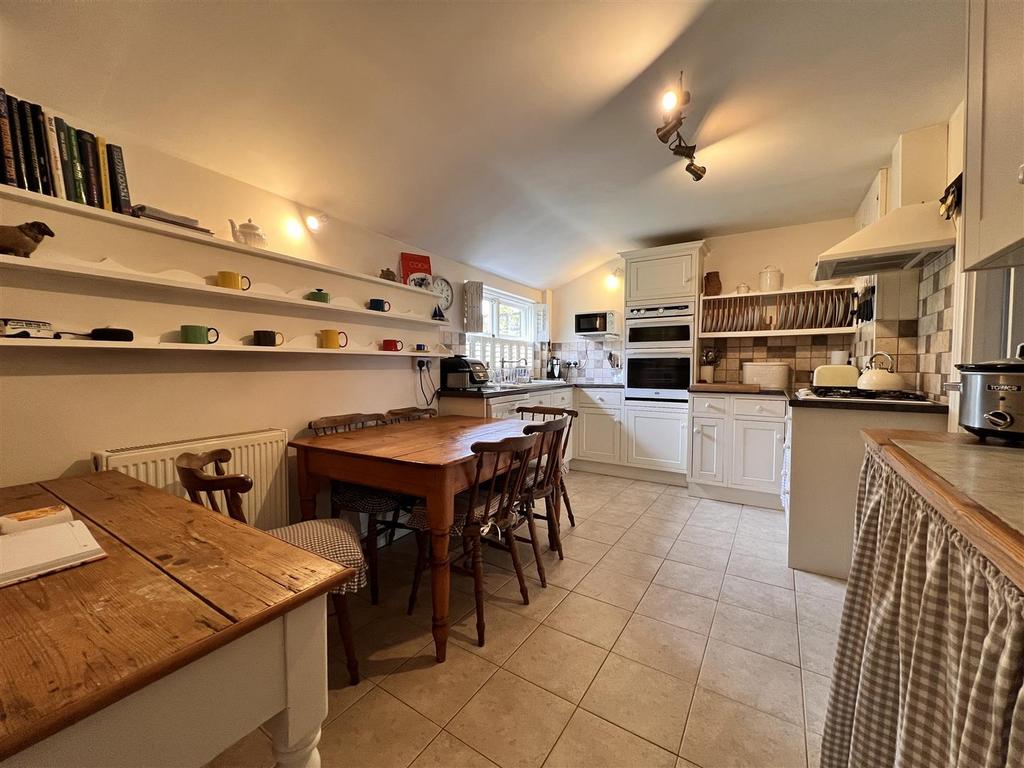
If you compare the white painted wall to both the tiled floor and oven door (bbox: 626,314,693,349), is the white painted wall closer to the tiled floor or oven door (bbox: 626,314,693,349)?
oven door (bbox: 626,314,693,349)

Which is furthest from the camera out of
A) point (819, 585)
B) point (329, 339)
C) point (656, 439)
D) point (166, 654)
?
point (656, 439)

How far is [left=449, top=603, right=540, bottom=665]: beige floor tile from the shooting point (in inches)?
63.7

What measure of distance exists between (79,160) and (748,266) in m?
4.59

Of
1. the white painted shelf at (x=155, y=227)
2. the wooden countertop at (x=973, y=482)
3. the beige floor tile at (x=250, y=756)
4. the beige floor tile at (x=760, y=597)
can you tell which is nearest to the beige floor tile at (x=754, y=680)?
the beige floor tile at (x=760, y=597)

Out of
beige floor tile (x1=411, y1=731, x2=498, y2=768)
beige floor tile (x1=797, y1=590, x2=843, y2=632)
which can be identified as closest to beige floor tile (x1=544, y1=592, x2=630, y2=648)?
beige floor tile (x1=411, y1=731, x2=498, y2=768)

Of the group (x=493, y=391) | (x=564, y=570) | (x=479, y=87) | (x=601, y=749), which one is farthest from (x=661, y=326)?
(x=601, y=749)

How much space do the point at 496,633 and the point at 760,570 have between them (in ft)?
5.14

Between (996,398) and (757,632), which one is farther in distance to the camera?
(757,632)

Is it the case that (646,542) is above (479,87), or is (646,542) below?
below

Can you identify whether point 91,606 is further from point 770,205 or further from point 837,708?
point 770,205

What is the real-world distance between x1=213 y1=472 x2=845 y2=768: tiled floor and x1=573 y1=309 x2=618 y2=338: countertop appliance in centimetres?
253

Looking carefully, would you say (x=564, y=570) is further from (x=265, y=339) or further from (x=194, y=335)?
(x=194, y=335)

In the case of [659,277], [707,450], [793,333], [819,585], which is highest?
[659,277]

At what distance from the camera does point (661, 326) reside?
3.88 metres
